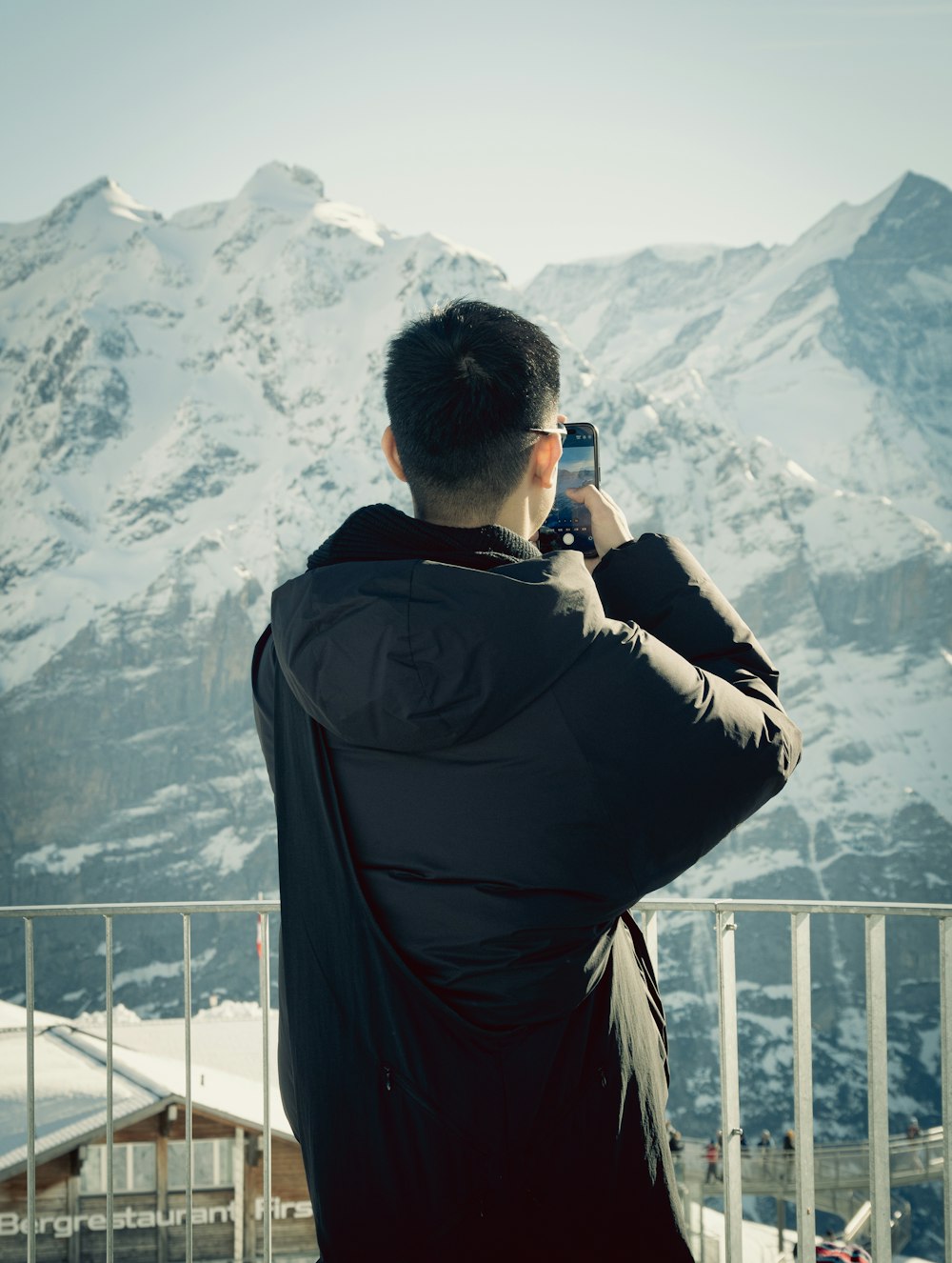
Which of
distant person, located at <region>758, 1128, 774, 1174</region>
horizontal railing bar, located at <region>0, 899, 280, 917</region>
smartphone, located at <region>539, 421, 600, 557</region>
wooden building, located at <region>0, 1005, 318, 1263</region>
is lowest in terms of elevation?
distant person, located at <region>758, 1128, 774, 1174</region>

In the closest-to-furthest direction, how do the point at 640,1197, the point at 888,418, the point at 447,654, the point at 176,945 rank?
the point at 447,654 < the point at 640,1197 < the point at 176,945 < the point at 888,418

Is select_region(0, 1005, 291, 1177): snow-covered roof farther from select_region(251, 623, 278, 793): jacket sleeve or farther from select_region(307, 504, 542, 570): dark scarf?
select_region(307, 504, 542, 570): dark scarf

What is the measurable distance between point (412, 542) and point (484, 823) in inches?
11.4

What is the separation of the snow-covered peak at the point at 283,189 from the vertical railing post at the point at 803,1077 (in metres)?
181

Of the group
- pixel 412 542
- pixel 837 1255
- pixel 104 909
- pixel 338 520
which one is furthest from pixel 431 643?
pixel 338 520

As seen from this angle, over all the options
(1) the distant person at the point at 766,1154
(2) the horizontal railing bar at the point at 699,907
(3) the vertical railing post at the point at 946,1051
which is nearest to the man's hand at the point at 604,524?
(2) the horizontal railing bar at the point at 699,907

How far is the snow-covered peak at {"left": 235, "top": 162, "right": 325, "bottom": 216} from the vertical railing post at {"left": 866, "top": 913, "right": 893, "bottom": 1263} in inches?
7143

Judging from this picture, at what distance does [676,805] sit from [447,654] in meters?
0.26

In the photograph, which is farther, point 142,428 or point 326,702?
point 142,428

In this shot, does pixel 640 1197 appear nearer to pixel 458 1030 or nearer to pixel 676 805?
pixel 458 1030

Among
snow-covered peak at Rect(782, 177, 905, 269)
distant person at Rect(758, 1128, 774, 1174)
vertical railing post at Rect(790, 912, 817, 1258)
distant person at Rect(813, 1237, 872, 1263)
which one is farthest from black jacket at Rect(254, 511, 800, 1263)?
snow-covered peak at Rect(782, 177, 905, 269)

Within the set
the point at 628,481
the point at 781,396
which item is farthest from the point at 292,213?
the point at 781,396

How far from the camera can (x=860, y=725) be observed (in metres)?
139

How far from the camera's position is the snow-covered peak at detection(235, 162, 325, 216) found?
174 m
